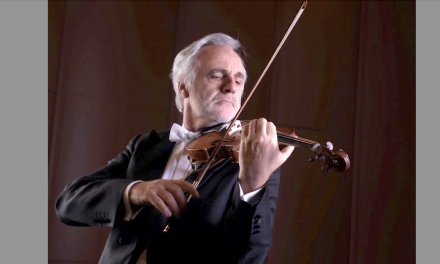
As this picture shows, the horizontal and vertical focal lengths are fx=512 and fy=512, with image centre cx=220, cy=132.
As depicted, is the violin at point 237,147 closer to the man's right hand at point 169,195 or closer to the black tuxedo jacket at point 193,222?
the black tuxedo jacket at point 193,222

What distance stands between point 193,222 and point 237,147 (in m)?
0.28

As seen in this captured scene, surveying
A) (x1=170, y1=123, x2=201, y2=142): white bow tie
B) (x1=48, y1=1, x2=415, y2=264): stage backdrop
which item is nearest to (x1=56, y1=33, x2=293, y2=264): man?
(x1=170, y1=123, x2=201, y2=142): white bow tie

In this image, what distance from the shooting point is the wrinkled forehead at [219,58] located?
6.57ft

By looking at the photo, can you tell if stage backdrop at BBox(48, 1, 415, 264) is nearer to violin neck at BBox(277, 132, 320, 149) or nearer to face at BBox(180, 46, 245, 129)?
face at BBox(180, 46, 245, 129)

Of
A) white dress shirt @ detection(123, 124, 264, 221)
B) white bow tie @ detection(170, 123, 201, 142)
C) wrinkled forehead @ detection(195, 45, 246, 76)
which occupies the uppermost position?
wrinkled forehead @ detection(195, 45, 246, 76)

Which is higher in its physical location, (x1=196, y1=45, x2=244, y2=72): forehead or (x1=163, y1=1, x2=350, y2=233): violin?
(x1=196, y1=45, x2=244, y2=72): forehead

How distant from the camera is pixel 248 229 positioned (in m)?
1.46

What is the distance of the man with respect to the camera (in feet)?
4.74

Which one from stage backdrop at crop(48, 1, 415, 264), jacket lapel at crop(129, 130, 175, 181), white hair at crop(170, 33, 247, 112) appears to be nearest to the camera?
jacket lapel at crop(129, 130, 175, 181)

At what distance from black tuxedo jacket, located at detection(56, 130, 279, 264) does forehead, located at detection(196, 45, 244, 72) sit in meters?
0.45

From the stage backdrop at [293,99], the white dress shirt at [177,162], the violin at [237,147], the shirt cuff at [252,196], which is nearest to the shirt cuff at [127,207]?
the white dress shirt at [177,162]

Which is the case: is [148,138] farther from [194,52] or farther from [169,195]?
[169,195]

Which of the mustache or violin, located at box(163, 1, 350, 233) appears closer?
violin, located at box(163, 1, 350, 233)

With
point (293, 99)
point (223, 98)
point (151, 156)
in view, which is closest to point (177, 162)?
point (151, 156)
